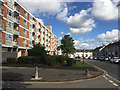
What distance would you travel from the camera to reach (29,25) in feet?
118

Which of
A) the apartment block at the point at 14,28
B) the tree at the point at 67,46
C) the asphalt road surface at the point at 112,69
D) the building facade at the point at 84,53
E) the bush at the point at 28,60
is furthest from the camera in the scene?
the building facade at the point at 84,53

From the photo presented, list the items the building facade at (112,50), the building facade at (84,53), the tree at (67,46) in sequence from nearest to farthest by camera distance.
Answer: the tree at (67,46), the building facade at (112,50), the building facade at (84,53)

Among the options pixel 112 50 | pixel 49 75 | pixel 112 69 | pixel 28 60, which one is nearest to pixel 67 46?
pixel 28 60

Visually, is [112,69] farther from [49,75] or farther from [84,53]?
[84,53]

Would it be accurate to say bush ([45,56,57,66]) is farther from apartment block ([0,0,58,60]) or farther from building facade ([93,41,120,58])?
building facade ([93,41,120,58])

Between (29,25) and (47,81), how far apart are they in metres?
30.9

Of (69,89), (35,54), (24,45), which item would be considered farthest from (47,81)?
(24,45)

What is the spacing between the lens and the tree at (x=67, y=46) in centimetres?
3803

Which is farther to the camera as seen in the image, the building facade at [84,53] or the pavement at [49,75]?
the building facade at [84,53]

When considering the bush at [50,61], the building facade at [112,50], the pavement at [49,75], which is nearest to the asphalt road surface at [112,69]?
the pavement at [49,75]

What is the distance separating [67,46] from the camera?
38.4 m

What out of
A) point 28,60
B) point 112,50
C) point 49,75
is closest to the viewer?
point 49,75

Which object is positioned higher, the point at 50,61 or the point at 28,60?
the point at 28,60

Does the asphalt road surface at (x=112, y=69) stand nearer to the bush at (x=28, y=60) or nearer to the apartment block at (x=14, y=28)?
the bush at (x=28, y=60)
